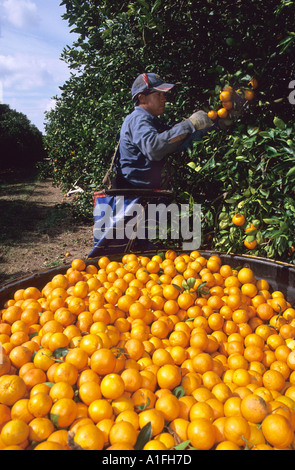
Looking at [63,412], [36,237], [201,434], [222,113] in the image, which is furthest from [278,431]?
[36,237]

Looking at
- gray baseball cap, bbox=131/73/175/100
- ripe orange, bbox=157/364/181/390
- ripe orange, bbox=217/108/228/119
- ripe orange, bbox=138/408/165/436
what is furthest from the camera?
gray baseball cap, bbox=131/73/175/100

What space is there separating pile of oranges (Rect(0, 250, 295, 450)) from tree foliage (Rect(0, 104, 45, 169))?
26.7 meters

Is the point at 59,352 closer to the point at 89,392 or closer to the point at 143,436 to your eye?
the point at 89,392

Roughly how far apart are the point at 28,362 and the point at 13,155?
97.8 feet

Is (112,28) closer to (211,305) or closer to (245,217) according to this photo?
(245,217)

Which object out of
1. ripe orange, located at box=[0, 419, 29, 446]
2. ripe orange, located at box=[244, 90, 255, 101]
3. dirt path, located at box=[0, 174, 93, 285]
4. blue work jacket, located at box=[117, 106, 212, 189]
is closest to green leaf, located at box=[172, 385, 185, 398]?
ripe orange, located at box=[0, 419, 29, 446]

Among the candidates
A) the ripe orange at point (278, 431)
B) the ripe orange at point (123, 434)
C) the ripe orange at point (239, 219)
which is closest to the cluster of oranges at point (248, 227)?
the ripe orange at point (239, 219)

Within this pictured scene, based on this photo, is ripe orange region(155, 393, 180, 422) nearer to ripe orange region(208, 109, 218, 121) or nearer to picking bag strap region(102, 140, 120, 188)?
ripe orange region(208, 109, 218, 121)

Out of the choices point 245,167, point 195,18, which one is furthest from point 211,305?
point 195,18

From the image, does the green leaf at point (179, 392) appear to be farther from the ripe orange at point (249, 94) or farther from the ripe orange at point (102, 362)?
the ripe orange at point (249, 94)

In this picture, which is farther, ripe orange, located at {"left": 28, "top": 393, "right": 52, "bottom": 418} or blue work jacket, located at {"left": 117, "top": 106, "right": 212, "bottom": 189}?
blue work jacket, located at {"left": 117, "top": 106, "right": 212, "bottom": 189}

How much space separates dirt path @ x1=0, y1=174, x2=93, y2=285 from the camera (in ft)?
19.1

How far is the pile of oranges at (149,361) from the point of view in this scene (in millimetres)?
1133

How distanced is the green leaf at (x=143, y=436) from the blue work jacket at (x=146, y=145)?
84.4 inches
